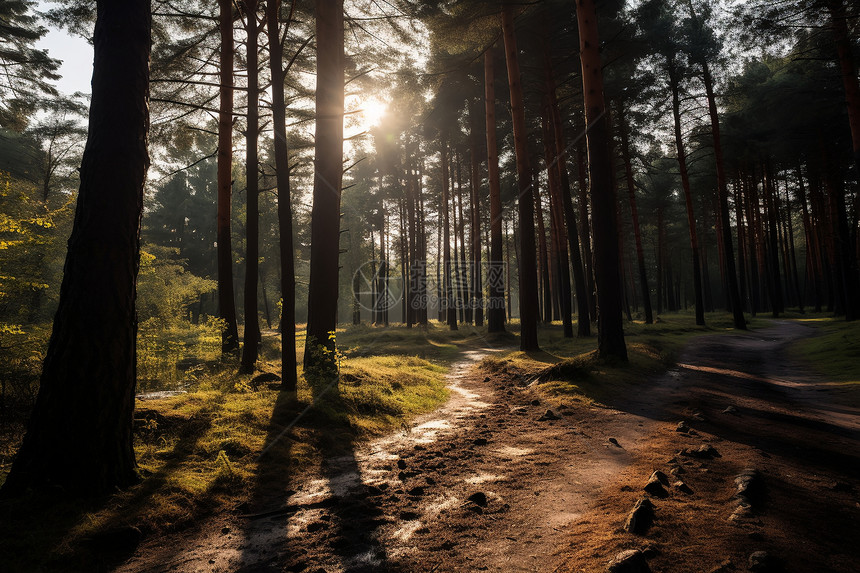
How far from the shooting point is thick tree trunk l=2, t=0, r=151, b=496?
3.21m

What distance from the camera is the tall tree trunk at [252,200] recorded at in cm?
930

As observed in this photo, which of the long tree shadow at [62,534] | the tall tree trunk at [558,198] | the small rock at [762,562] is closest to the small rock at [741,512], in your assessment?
the small rock at [762,562]

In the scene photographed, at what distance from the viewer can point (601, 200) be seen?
9.74 metres

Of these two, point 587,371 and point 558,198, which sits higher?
point 558,198

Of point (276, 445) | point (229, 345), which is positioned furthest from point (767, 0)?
point (229, 345)

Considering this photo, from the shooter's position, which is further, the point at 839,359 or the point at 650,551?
the point at 839,359

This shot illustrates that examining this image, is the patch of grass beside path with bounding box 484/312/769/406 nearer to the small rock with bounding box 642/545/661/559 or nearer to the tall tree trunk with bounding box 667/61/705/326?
the small rock with bounding box 642/545/661/559

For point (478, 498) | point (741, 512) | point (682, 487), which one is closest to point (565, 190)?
point (682, 487)

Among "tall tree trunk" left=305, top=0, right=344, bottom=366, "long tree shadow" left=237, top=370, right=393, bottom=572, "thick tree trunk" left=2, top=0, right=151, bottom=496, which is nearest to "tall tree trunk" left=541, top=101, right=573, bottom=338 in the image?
"tall tree trunk" left=305, top=0, right=344, bottom=366

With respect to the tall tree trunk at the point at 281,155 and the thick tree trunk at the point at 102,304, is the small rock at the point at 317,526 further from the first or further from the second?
the tall tree trunk at the point at 281,155

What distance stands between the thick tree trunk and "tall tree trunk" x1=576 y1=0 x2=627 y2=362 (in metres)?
9.19

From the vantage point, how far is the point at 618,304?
984cm

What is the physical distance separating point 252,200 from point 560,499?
9787 millimetres

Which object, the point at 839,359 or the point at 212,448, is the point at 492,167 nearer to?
the point at 839,359
